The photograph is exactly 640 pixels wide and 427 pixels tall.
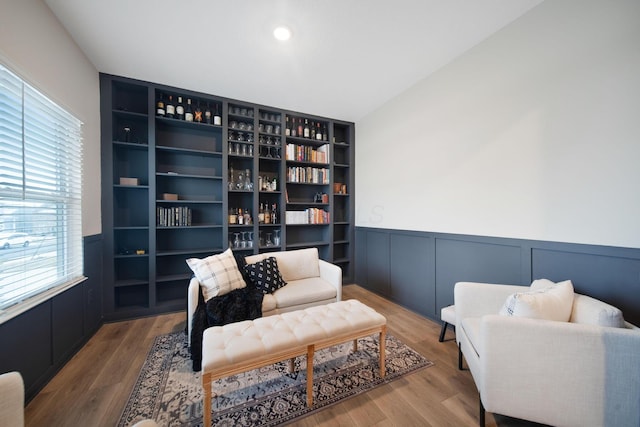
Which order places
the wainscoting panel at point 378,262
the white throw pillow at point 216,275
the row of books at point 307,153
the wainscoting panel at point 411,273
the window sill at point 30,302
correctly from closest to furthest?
the window sill at point 30,302 < the white throw pillow at point 216,275 < the wainscoting panel at point 411,273 < the wainscoting panel at point 378,262 < the row of books at point 307,153

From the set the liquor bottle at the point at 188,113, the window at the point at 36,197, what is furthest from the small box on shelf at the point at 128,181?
the liquor bottle at the point at 188,113

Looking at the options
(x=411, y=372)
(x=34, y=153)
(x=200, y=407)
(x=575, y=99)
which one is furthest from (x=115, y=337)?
(x=575, y=99)

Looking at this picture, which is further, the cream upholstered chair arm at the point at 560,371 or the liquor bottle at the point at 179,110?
the liquor bottle at the point at 179,110

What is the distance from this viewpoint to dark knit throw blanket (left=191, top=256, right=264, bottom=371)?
1.90 meters

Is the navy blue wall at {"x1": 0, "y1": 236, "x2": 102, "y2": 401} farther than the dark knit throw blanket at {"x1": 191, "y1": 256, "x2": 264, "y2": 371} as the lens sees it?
No

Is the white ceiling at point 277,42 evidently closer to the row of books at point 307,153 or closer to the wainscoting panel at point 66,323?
the row of books at point 307,153

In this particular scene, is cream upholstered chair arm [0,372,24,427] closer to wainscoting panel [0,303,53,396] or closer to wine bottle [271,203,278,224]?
wainscoting panel [0,303,53,396]

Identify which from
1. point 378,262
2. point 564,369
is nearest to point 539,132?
point 564,369

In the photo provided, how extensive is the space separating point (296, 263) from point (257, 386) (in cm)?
139

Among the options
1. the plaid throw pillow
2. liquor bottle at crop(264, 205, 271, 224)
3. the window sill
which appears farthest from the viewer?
liquor bottle at crop(264, 205, 271, 224)

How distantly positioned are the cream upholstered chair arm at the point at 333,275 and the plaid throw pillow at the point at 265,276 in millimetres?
542

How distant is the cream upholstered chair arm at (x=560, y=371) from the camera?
109 centimetres

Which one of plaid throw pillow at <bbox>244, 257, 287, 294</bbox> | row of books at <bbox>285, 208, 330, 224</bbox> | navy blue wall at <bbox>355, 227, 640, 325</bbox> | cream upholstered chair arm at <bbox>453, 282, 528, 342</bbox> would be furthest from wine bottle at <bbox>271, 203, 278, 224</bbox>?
cream upholstered chair arm at <bbox>453, 282, 528, 342</bbox>

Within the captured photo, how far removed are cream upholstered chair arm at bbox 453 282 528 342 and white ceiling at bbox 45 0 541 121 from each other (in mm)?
2162
